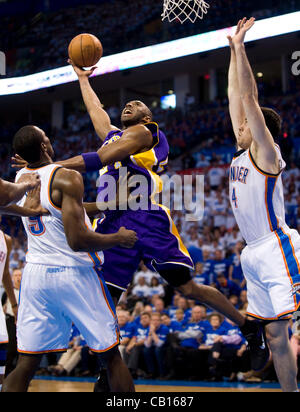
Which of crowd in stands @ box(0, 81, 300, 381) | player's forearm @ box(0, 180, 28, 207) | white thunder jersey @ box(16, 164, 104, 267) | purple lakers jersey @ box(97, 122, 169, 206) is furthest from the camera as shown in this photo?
crowd in stands @ box(0, 81, 300, 381)

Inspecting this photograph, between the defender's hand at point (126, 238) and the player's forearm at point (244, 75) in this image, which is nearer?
the defender's hand at point (126, 238)

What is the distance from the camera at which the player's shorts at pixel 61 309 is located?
3463 millimetres

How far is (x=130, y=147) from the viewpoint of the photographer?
409cm

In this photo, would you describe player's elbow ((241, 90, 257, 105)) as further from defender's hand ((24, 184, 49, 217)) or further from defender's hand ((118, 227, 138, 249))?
defender's hand ((24, 184, 49, 217))

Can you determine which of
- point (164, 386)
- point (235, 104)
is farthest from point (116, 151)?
point (164, 386)

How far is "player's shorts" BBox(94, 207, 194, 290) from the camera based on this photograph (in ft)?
13.8

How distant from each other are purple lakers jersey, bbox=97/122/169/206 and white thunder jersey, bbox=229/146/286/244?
74 cm

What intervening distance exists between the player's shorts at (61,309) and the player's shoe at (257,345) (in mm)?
1254

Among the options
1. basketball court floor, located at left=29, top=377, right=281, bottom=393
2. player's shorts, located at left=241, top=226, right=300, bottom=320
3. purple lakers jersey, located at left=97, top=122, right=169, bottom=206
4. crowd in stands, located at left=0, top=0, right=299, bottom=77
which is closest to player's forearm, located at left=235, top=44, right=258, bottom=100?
purple lakers jersey, located at left=97, top=122, right=169, bottom=206

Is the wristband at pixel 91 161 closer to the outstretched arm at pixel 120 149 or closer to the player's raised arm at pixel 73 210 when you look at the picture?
the outstretched arm at pixel 120 149

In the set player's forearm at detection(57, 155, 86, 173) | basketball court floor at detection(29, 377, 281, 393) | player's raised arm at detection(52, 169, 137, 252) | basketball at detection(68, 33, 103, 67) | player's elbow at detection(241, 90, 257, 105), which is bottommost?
basketball court floor at detection(29, 377, 281, 393)

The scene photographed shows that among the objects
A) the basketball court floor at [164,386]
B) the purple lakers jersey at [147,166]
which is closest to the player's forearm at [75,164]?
the purple lakers jersey at [147,166]
